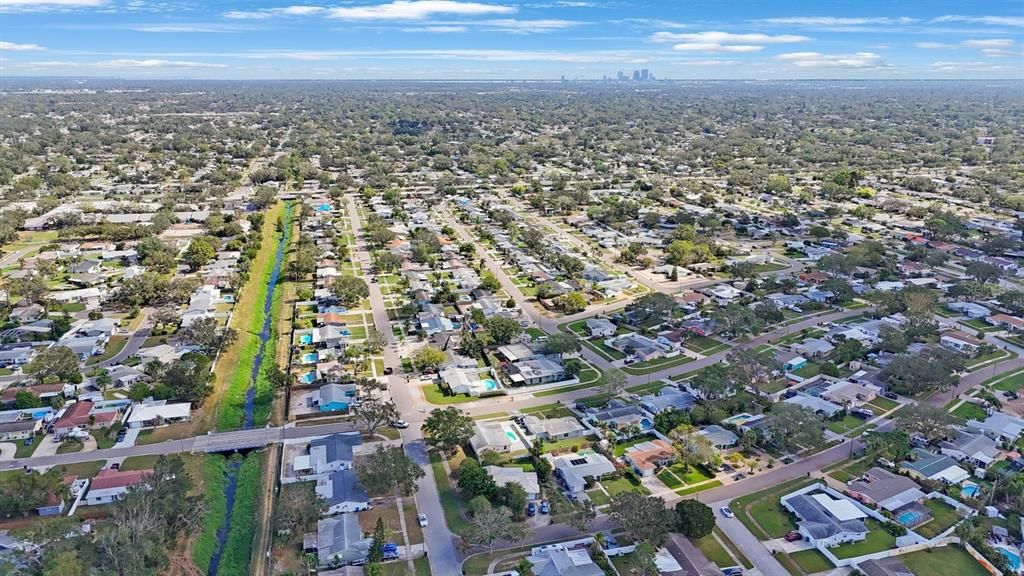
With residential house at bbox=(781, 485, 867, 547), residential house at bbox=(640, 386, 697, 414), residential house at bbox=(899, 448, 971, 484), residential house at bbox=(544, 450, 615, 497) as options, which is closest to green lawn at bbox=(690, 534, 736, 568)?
residential house at bbox=(781, 485, 867, 547)

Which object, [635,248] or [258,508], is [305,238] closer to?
[635,248]

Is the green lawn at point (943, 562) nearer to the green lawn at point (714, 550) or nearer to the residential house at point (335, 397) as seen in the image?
the green lawn at point (714, 550)

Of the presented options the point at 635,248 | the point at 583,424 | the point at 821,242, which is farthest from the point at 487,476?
the point at 821,242

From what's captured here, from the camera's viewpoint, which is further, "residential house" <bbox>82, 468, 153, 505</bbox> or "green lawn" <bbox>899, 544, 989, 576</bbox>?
"residential house" <bbox>82, 468, 153, 505</bbox>

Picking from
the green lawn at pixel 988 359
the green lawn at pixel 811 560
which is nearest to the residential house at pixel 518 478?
the green lawn at pixel 811 560

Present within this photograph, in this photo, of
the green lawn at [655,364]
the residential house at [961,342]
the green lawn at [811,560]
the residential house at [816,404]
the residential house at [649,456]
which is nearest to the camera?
the green lawn at [811,560]

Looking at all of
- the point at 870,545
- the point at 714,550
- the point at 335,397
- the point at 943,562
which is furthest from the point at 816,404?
the point at 335,397

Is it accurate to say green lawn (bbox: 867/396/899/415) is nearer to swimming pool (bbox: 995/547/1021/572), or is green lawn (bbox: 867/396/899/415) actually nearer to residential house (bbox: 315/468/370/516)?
swimming pool (bbox: 995/547/1021/572)

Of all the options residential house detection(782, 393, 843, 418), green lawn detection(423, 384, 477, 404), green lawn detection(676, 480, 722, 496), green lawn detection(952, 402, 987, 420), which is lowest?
green lawn detection(676, 480, 722, 496)
